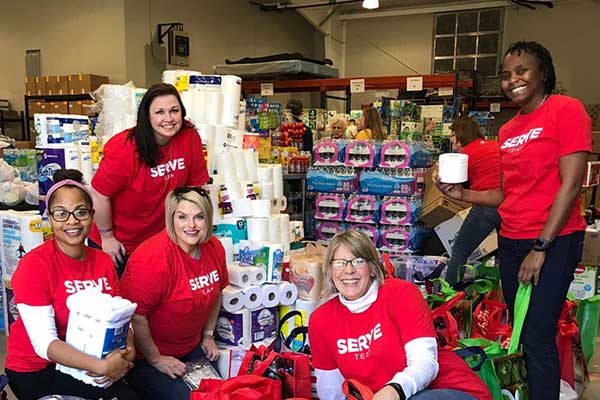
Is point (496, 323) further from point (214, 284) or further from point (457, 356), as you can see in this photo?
point (214, 284)

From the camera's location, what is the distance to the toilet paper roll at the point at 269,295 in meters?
2.84

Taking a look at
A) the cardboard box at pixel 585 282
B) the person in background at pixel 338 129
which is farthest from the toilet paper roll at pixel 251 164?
the person in background at pixel 338 129

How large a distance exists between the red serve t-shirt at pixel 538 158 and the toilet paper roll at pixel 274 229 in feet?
4.70

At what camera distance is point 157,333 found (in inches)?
91.3

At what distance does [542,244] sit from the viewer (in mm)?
2090

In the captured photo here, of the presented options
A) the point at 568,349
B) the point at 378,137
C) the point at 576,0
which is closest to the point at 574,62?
the point at 576,0

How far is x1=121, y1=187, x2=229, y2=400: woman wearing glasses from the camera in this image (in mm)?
2203

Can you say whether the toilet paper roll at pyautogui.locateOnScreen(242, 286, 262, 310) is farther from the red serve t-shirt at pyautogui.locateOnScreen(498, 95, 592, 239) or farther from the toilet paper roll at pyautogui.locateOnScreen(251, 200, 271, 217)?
the red serve t-shirt at pyautogui.locateOnScreen(498, 95, 592, 239)

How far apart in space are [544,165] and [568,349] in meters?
1.16

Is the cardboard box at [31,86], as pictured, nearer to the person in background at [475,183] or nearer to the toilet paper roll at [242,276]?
the person in background at [475,183]

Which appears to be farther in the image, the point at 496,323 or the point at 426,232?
the point at 426,232

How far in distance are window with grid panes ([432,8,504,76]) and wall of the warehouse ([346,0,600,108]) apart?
0.64 ft

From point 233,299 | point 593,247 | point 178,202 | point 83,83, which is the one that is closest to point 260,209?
point 233,299

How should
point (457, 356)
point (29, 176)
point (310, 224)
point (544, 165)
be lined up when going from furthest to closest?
point (310, 224) < point (29, 176) < point (544, 165) < point (457, 356)
